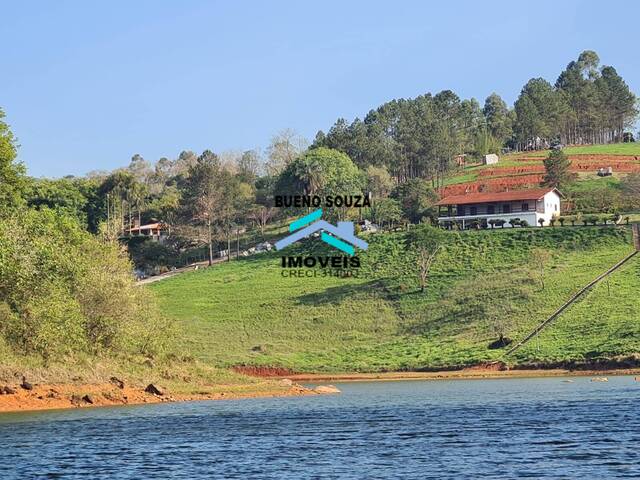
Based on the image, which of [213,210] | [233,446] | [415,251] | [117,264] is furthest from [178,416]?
[213,210]

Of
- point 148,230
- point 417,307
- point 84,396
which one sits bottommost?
point 84,396

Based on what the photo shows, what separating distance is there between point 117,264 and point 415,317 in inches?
1643

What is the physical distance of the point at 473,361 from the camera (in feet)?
302

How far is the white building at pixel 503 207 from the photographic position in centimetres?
14438

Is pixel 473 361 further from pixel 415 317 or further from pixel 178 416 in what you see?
pixel 178 416

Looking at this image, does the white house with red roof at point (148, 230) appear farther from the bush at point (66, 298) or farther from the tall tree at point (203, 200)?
the bush at point (66, 298)

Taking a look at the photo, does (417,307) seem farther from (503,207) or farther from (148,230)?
(148,230)

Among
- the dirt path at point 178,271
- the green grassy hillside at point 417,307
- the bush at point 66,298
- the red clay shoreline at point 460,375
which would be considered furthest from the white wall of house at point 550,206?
Answer: the bush at point 66,298

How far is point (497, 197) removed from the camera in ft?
490

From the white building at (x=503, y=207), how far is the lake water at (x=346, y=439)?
80016 millimetres

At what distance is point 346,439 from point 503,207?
352 ft

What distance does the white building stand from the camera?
14438cm

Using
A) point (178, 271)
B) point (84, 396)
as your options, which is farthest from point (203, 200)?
point (84, 396)

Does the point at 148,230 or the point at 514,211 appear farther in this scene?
the point at 148,230
